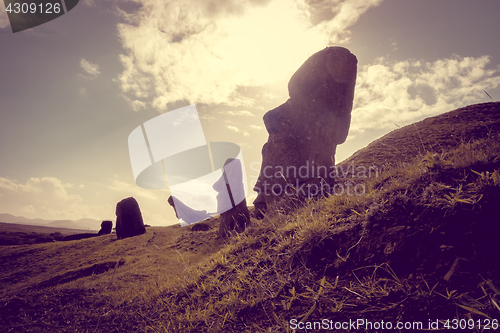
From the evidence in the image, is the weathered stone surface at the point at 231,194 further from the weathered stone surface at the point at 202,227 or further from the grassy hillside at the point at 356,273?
the grassy hillside at the point at 356,273

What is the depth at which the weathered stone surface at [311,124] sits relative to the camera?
1388 centimetres

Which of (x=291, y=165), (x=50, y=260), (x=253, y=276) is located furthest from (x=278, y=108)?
(x=50, y=260)

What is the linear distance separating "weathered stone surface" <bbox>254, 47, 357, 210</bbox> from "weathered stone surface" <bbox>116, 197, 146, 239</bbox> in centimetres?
2179

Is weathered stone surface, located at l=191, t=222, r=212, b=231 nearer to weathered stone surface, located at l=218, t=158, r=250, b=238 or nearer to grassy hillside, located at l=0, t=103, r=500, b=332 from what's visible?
weathered stone surface, located at l=218, t=158, r=250, b=238

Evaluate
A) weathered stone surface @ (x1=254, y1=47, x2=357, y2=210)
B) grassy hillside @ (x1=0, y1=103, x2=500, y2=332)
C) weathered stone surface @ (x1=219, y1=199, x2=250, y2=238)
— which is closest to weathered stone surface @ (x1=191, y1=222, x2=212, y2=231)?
weathered stone surface @ (x1=219, y1=199, x2=250, y2=238)

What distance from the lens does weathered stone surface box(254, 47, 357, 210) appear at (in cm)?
1388

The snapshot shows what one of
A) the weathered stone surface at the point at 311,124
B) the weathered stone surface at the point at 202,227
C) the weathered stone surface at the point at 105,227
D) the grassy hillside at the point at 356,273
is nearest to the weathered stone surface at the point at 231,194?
the weathered stone surface at the point at 311,124

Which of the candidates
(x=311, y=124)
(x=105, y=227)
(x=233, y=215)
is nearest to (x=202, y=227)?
(x=233, y=215)

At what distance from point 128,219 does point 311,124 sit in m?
26.9

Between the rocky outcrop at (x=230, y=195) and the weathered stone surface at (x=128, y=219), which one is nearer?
the rocky outcrop at (x=230, y=195)

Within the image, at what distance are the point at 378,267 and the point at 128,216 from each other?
32.8 m

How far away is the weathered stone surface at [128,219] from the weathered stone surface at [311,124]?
21.8m

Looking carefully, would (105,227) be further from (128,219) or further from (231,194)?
(231,194)

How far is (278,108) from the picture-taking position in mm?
15594
